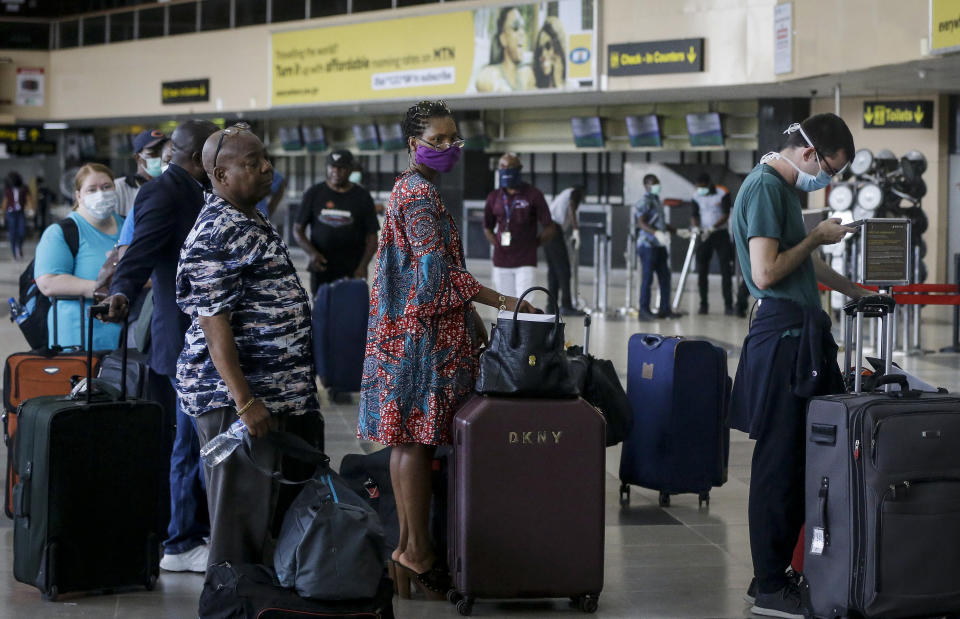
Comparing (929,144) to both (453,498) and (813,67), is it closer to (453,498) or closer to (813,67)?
(813,67)

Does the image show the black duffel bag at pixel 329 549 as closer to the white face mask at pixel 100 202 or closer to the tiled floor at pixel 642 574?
the tiled floor at pixel 642 574

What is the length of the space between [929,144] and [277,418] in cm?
1671

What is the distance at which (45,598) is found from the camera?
454cm

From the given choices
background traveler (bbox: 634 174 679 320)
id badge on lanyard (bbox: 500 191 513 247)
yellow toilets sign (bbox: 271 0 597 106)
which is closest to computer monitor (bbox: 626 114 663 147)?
yellow toilets sign (bbox: 271 0 597 106)

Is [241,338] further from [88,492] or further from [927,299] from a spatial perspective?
[927,299]

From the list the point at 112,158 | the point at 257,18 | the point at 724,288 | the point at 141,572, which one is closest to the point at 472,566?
the point at 141,572

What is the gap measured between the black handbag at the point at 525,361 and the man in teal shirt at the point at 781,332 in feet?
2.22

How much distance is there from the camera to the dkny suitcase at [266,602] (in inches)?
149

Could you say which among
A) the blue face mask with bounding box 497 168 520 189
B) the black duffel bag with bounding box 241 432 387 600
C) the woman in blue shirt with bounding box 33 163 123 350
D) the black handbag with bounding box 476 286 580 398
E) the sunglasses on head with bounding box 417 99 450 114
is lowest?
the black duffel bag with bounding box 241 432 387 600

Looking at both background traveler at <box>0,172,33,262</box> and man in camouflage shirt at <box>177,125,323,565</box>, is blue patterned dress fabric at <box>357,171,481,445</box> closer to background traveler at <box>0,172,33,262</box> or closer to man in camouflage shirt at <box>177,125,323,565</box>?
man in camouflage shirt at <box>177,125,323,565</box>

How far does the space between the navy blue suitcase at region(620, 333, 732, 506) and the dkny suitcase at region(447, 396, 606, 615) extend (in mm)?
1690

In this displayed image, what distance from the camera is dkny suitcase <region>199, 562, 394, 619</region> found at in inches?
149

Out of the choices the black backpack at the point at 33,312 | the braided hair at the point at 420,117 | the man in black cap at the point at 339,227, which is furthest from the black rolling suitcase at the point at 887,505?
the man in black cap at the point at 339,227

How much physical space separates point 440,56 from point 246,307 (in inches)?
765
